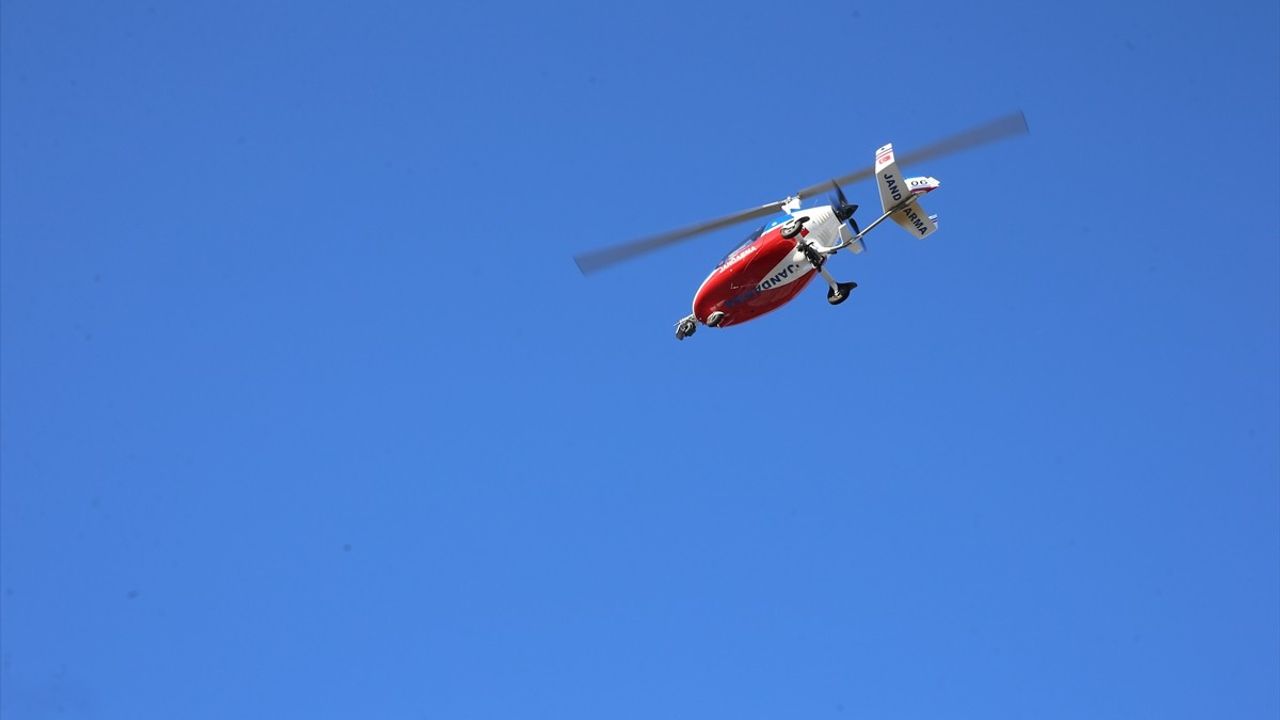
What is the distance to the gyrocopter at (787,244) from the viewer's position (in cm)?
3672

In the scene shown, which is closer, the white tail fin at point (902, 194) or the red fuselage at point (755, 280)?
the white tail fin at point (902, 194)

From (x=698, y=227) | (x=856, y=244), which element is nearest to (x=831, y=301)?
(x=856, y=244)

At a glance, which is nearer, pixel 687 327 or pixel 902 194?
pixel 902 194

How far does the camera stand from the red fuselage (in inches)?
1481

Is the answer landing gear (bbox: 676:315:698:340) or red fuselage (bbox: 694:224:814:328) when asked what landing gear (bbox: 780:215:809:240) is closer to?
red fuselage (bbox: 694:224:814:328)

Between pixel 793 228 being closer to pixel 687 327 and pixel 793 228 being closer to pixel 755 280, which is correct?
pixel 755 280

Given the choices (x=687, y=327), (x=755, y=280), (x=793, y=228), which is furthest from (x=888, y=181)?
(x=687, y=327)

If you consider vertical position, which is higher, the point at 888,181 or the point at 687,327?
the point at 888,181

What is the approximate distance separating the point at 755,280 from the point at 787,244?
122cm

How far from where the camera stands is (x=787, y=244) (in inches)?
1476

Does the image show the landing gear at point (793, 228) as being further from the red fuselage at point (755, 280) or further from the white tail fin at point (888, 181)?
the white tail fin at point (888, 181)

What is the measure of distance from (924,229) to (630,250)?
746cm

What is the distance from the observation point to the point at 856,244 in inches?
1484

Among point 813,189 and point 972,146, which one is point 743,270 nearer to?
point 813,189
